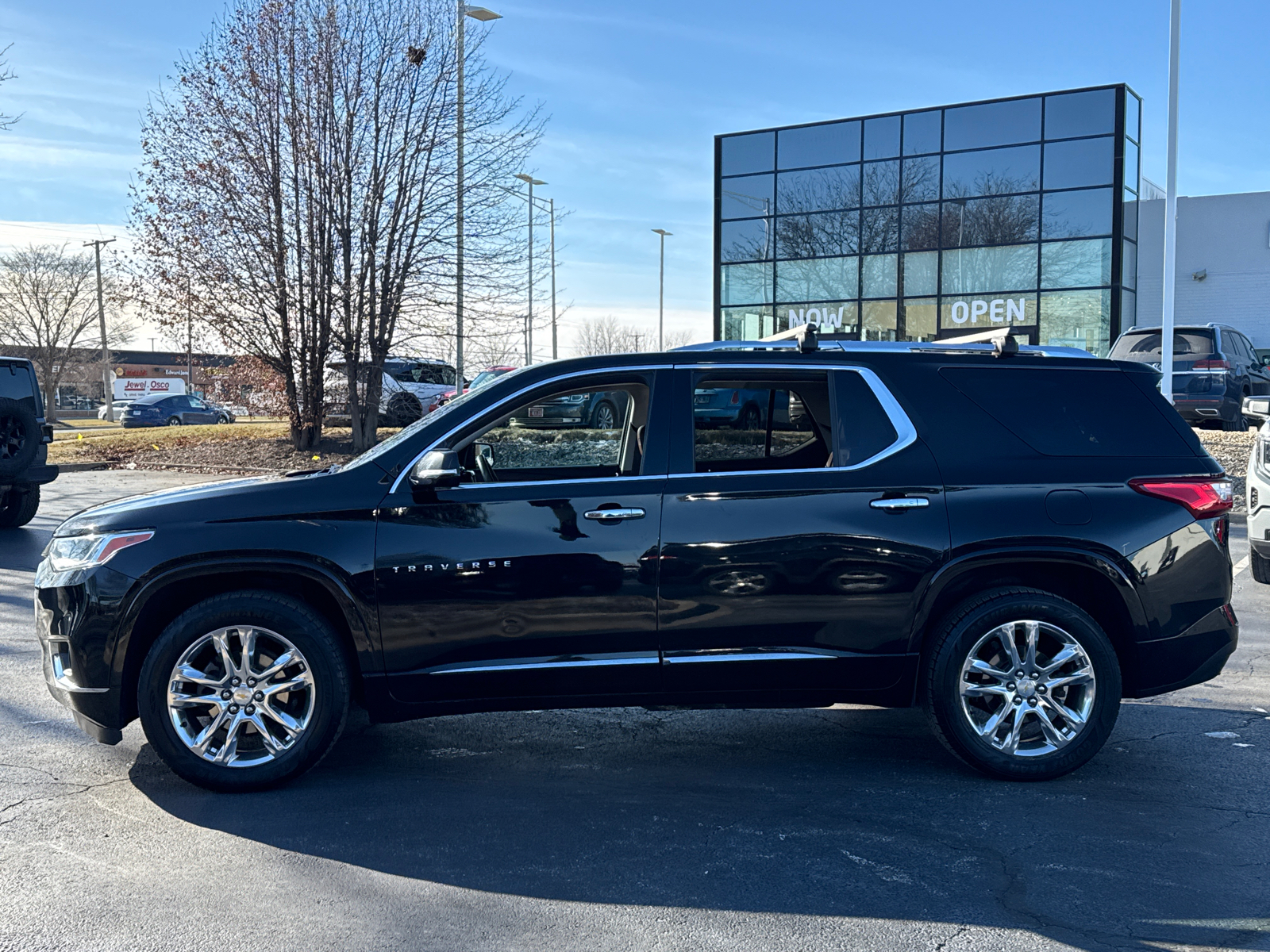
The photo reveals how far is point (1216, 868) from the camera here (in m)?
3.84

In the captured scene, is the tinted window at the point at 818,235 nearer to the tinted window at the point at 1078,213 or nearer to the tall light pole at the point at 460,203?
the tinted window at the point at 1078,213

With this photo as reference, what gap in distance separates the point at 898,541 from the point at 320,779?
260 centimetres

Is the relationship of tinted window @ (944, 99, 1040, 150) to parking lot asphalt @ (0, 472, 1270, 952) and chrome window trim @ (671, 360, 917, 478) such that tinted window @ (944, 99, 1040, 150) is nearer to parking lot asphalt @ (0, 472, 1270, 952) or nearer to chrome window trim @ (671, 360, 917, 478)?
parking lot asphalt @ (0, 472, 1270, 952)

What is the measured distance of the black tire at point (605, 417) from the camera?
5.56m

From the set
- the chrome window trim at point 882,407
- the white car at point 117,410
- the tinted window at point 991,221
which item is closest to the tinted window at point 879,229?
the tinted window at point 991,221

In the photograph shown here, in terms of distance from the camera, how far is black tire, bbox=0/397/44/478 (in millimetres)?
12453

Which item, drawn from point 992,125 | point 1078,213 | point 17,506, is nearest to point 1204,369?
point 1078,213

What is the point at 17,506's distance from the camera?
1311cm

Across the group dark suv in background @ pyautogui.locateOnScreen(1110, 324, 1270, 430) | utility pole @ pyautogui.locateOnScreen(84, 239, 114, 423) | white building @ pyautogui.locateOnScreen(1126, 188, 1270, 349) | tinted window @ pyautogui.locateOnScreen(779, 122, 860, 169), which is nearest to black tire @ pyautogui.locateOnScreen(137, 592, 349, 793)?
dark suv in background @ pyautogui.locateOnScreen(1110, 324, 1270, 430)

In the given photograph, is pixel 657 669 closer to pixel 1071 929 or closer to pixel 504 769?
pixel 504 769

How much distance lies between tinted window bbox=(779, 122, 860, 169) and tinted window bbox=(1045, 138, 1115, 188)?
5.29 metres

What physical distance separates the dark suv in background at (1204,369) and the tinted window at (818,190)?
14.4 metres

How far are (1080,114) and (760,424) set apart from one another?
2801 centimetres

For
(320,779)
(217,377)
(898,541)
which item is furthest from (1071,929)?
(217,377)
